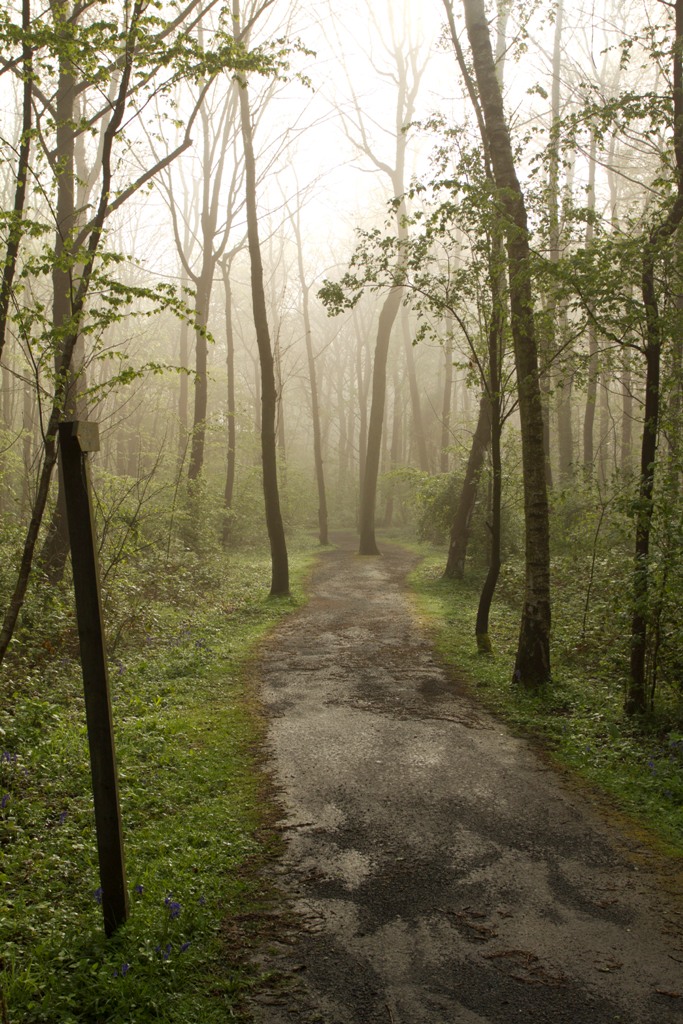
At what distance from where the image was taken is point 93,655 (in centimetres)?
380

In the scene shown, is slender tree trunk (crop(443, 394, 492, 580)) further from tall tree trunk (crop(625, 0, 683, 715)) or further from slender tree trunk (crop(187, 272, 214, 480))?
tall tree trunk (crop(625, 0, 683, 715))

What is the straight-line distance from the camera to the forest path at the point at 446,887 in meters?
3.64

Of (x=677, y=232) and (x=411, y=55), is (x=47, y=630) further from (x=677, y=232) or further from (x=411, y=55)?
(x=411, y=55)

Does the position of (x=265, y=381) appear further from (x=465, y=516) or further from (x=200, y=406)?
(x=200, y=406)

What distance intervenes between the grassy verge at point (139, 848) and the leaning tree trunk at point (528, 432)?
143 inches

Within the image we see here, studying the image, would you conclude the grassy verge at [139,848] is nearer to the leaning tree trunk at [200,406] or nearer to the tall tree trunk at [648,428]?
the tall tree trunk at [648,428]

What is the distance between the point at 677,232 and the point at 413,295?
3.63 meters

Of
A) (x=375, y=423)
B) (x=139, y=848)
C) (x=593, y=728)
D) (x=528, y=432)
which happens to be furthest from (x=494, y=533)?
(x=375, y=423)

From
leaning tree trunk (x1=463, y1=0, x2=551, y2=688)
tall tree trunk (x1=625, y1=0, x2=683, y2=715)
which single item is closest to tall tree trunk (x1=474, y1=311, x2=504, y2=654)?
leaning tree trunk (x1=463, y1=0, x2=551, y2=688)

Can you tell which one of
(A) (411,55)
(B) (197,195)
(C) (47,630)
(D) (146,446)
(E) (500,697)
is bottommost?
(E) (500,697)

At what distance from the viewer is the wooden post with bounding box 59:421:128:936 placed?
3719 millimetres

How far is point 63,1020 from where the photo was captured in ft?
11.0

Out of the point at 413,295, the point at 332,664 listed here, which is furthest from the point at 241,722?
the point at 413,295

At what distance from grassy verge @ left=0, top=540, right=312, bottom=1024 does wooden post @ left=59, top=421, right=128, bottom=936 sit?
1.25ft
